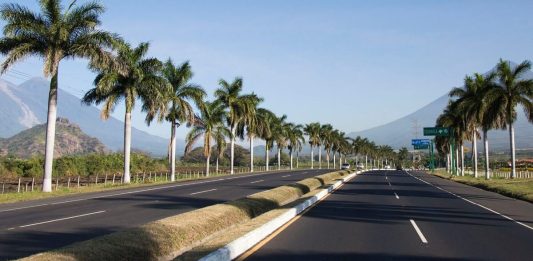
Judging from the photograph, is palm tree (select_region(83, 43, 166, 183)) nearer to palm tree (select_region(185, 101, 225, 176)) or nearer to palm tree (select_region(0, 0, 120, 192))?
palm tree (select_region(0, 0, 120, 192))

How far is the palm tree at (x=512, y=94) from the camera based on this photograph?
48188 millimetres

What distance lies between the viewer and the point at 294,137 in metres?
110

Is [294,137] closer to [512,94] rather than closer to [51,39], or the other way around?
[512,94]

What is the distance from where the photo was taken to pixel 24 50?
1181 inches

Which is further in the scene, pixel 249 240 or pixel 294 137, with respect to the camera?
pixel 294 137

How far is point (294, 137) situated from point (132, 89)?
72.1 metres

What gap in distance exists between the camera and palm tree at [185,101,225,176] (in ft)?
195

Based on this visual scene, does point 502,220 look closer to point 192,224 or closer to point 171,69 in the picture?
point 192,224

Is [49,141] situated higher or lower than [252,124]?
lower

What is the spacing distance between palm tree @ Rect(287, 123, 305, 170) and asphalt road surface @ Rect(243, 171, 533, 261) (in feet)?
282

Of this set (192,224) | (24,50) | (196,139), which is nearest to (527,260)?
(192,224)

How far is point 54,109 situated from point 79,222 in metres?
16.9

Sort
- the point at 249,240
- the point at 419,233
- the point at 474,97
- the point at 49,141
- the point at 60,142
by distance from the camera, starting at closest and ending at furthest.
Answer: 1. the point at 249,240
2. the point at 419,233
3. the point at 49,141
4. the point at 474,97
5. the point at 60,142

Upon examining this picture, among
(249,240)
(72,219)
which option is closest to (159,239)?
(249,240)
